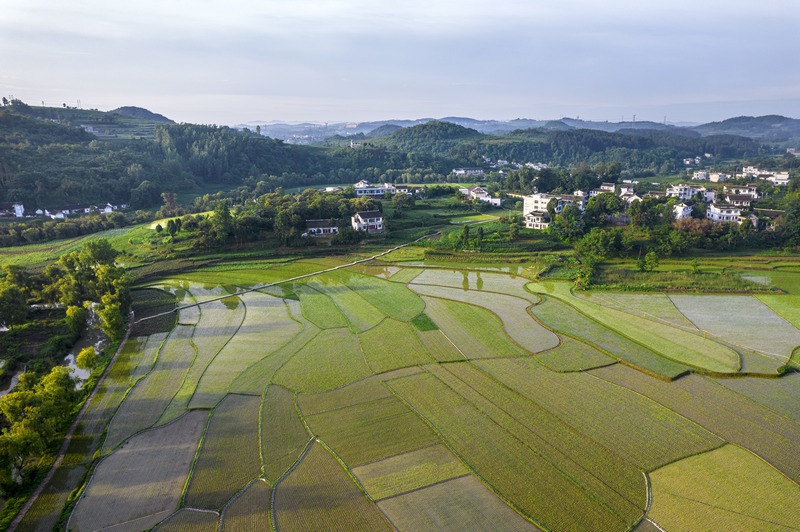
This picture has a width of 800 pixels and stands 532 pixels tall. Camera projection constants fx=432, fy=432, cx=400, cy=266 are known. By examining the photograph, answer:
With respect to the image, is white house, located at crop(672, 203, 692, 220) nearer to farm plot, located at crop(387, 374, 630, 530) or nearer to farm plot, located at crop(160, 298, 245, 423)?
farm plot, located at crop(387, 374, 630, 530)

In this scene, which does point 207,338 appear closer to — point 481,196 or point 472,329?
point 472,329

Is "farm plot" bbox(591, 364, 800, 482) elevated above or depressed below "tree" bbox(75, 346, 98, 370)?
below

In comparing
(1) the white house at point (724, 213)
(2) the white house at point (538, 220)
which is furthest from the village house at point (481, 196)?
(1) the white house at point (724, 213)

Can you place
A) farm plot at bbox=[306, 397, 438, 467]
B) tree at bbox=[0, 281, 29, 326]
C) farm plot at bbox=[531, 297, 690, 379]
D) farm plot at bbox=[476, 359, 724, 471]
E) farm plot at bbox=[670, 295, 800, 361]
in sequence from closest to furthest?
farm plot at bbox=[476, 359, 724, 471] < farm plot at bbox=[306, 397, 438, 467] < farm plot at bbox=[531, 297, 690, 379] < farm plot at bbox=[670, 295, 800, 361] < tree at bbox=[0, 281, 29, 326]

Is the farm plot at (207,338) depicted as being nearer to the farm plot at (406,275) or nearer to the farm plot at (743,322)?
the farm plot at (406,275)

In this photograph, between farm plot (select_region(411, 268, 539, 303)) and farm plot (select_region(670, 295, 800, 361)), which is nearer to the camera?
farm plot (select_region(670, 295, 800, 361))

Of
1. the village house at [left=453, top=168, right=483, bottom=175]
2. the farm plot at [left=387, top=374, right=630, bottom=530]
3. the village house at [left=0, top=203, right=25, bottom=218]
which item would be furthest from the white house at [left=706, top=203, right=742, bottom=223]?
the village house at [left=0, top=203, right=25, bottom=218]

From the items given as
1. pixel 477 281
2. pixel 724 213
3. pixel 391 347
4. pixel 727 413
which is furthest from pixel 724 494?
pixel 724 213

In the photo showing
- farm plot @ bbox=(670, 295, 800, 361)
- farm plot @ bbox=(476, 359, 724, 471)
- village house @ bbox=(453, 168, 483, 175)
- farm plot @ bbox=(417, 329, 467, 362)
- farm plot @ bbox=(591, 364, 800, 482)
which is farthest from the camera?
village house @ bbox=(453, 168, 483, 175)

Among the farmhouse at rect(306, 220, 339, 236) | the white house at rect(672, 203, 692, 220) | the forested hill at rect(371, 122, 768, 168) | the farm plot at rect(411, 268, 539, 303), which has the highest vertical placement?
the forested hill at rect(371, 122, 768, 168)
